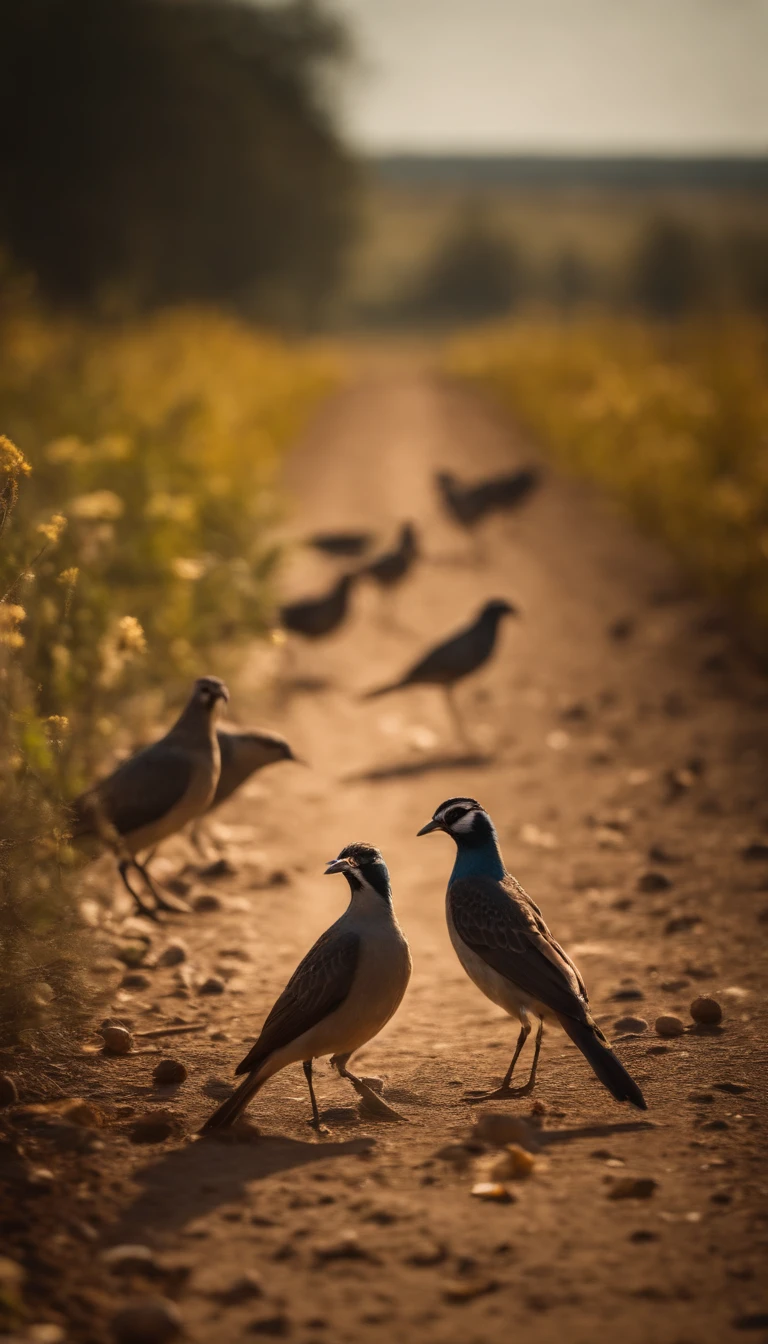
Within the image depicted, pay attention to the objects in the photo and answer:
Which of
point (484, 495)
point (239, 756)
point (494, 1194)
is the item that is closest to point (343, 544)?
point (484, 495)

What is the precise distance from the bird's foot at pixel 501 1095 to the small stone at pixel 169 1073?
0.97 m

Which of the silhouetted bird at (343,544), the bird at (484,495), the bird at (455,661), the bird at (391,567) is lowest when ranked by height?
the bird at (455,661)

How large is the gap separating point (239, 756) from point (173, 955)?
A: 1540mm

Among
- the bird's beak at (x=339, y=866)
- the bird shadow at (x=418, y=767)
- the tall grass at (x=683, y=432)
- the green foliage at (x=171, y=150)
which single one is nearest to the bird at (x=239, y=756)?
the bird shadow at (x=418, y=767)

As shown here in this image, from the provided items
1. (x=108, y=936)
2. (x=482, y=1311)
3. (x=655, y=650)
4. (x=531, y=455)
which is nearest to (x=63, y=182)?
(x=531, y=455)

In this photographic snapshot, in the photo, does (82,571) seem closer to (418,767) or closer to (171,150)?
(418,767)

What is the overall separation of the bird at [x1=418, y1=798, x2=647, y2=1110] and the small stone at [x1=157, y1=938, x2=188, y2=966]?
1.34 meters

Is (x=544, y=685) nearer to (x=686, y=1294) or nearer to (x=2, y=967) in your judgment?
(x=2, y=967)

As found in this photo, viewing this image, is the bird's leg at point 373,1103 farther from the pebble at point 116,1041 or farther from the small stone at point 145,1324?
the small stone at point 145,1324

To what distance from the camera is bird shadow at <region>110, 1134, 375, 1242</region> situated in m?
3.41

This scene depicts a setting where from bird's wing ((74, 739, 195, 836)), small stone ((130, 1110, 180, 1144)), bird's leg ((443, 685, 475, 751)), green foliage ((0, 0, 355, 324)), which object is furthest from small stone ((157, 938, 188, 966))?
green foliage ((0, 0, 355, 324))

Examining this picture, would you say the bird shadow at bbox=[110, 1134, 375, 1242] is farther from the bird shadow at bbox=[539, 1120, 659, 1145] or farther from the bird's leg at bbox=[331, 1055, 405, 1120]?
the bird shadow at bbox=[539, 1120, 659, 1145]

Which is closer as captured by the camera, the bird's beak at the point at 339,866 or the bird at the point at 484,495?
the bird's beak at the point at 339,866

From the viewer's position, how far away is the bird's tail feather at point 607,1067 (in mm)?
3947
